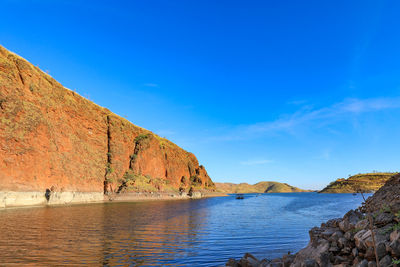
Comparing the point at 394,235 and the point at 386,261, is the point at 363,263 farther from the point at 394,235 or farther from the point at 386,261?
the point at 394,235

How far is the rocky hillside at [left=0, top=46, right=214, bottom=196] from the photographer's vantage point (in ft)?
136

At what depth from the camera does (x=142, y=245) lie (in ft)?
47.7

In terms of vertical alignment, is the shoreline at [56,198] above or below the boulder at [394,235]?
below

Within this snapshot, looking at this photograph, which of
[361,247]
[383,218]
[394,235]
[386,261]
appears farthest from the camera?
[383,218]

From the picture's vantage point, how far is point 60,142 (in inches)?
2140

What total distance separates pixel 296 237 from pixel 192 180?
380 ft

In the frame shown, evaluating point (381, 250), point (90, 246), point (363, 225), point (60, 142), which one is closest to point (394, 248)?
point (381, 250)

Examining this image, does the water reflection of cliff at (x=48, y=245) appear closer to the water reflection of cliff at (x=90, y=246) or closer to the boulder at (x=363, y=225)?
the water reflection of cliff at (x=90, y=246)

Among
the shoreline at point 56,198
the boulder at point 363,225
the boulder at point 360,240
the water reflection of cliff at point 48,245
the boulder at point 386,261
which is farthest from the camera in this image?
the shoreline at point 56,198

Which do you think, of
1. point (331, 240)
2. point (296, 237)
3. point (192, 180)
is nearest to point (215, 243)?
point (296, 237)

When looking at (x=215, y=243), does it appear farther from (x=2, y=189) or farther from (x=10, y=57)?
(x=10, y=57)

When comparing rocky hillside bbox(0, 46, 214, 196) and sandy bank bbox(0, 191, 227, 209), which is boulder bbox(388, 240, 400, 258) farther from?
rocky hillside bbox(0, 46, 214, 196)

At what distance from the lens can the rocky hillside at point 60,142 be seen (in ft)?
136

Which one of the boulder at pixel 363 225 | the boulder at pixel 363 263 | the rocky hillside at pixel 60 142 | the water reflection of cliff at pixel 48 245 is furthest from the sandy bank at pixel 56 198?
the boulder at pixel 363 263
